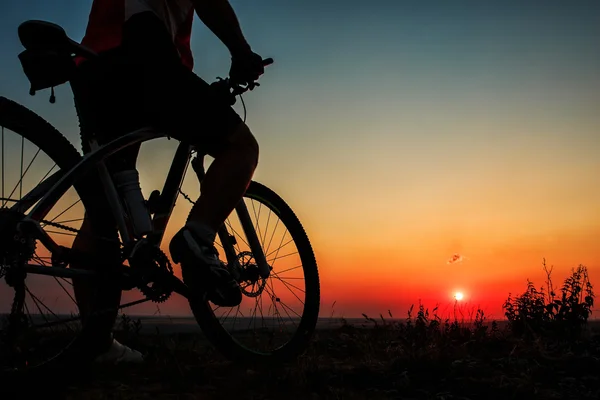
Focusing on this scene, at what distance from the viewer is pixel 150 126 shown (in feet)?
12.1

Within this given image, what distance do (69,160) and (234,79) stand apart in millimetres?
1075

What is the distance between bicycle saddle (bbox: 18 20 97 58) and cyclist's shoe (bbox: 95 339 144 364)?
211 centimetres

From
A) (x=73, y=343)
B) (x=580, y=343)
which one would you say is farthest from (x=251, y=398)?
(x=580, y=343)

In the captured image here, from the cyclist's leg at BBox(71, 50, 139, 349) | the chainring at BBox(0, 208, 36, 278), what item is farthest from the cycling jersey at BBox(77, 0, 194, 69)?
the chainring at BBox(0, 208, 36, 278)

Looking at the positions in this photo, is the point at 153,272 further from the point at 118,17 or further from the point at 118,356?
the point at 118,17

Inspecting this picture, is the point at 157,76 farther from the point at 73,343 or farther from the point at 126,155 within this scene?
the point at 73,343

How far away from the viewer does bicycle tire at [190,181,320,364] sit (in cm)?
434

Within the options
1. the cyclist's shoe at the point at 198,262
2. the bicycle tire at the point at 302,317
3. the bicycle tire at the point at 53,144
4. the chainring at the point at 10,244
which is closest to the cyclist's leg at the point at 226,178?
the cyclist's shoe at the point at 198,262

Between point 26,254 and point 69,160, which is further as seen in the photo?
point 69,160

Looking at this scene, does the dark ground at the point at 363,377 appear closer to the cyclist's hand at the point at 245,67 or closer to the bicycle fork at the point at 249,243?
the bicycle fork at the point at 249,243

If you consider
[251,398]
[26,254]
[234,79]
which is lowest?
[251,398]

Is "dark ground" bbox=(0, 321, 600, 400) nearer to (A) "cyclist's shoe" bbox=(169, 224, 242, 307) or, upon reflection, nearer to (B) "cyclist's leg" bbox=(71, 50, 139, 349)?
(B) "cyclist's leg" bbox=(71, 50, 139, 349)

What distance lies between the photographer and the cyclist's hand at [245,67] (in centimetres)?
376

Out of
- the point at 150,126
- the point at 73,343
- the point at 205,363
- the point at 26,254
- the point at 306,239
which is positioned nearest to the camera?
the point at 26,254
